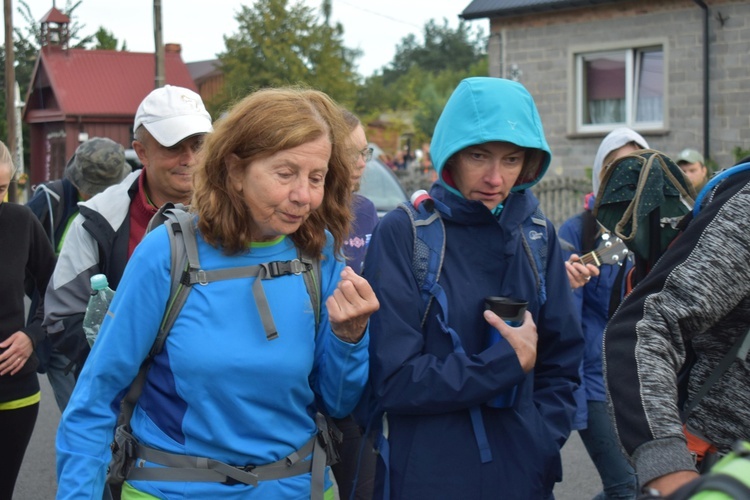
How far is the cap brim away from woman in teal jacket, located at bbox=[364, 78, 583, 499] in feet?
3.54

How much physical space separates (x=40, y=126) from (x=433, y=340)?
42795 mm

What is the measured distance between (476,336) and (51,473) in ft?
15.6

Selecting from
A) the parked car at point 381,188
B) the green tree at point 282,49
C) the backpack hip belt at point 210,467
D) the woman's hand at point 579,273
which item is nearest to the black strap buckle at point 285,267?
the backpack hip belt at point 210,467

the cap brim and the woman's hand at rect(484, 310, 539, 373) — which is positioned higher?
the cap brim

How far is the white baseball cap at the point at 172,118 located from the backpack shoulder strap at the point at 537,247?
1327 millimetres

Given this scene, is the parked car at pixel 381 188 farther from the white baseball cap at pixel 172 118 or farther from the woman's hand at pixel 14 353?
the white baseball cap at pixel 172 118

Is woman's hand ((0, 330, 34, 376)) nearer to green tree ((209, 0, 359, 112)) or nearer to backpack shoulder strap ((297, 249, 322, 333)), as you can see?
backpack shoulder strap ((297, 249, 322, 333))

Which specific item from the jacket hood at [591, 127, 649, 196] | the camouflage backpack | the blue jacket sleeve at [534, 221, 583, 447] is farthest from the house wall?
the blue jacket sleeve at [534, 221, 583, 447]

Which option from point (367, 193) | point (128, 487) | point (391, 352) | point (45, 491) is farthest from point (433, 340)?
point (367, 193)

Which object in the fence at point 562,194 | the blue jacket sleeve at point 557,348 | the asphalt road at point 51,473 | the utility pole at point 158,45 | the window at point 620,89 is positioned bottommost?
the asphalt road at point 51,473

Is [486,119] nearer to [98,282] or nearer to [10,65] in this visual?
[98,282]

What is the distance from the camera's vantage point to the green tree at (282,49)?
35281 millimetres

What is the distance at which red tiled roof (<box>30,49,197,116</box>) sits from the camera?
127ft

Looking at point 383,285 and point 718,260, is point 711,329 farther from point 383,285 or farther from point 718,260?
point 383,285
